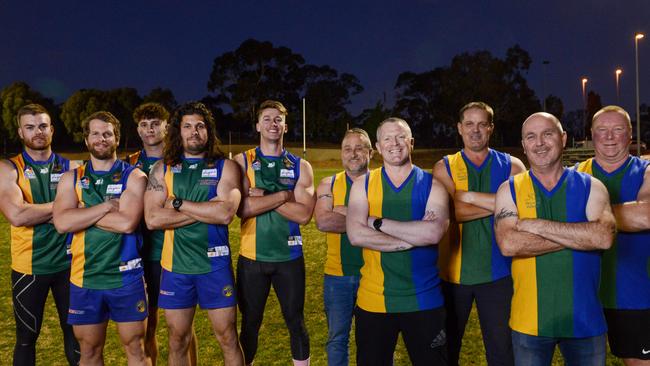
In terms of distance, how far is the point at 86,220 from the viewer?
3.80 meters

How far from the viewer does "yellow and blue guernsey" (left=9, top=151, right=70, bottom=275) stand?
14.0 feet

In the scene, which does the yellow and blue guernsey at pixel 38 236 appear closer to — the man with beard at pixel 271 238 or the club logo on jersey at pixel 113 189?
the club logo on jersey at pixel 113 189

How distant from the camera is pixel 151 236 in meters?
4.59

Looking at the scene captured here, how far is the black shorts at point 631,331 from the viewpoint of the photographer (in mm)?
3486

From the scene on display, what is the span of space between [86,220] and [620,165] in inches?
153

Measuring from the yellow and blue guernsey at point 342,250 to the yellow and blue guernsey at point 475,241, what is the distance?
727 millimetres

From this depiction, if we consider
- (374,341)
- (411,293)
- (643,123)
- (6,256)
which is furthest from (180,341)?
(643,123)

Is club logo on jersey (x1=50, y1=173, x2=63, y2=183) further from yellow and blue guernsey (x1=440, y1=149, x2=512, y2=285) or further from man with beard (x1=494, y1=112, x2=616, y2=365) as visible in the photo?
man with beard (x1=494, y1=112, x2=616, y2=365)

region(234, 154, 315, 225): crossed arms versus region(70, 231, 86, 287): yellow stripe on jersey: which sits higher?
region(234, 154, 315, 225): crossed arms

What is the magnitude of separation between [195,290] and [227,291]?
26cm

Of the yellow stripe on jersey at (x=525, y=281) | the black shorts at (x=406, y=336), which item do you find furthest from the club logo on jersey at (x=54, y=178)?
the yellow stripe on jersey at (x=525, y=281)

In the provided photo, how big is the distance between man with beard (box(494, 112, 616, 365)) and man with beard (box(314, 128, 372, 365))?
1477mm

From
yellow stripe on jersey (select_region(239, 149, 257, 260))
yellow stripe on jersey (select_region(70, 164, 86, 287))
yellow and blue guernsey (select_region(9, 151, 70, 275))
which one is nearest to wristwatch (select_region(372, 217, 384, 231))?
yellow stripe on jersey (select_region(239, 149, 257, 260))

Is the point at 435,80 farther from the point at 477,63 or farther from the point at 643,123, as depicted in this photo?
the point at 643,123
